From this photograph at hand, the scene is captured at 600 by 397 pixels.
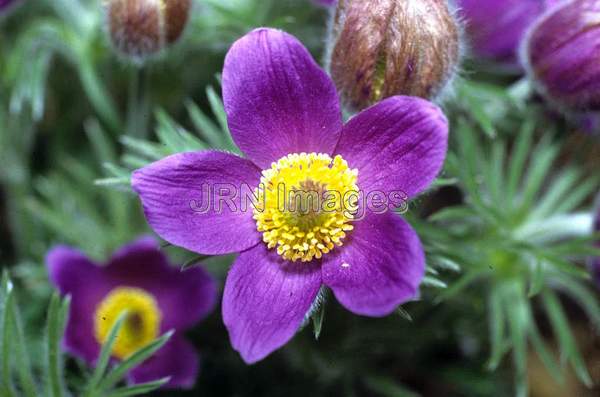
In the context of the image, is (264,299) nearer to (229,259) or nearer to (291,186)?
(291,186)

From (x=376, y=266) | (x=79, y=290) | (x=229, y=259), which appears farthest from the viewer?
(x=229, y=259)

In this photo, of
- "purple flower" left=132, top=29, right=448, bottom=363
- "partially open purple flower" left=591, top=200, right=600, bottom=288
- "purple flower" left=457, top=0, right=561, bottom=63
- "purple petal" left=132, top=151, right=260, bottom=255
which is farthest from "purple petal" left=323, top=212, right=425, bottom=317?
"purple flower" left=457, top=0, right=561, bottom=63

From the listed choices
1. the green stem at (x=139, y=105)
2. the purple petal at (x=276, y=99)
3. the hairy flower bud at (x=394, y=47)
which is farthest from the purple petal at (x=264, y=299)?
the green stem at (x=139, y=105)

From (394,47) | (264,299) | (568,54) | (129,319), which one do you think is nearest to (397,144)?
(394,47)

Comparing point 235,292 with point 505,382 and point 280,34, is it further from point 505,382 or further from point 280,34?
point 505,382

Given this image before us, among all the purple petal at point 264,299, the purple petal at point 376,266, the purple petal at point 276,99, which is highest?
the purple petal at point 276,99

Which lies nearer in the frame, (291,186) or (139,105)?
(291,186)

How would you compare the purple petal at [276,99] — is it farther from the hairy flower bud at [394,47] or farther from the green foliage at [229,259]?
the green foliage at [229,259]
